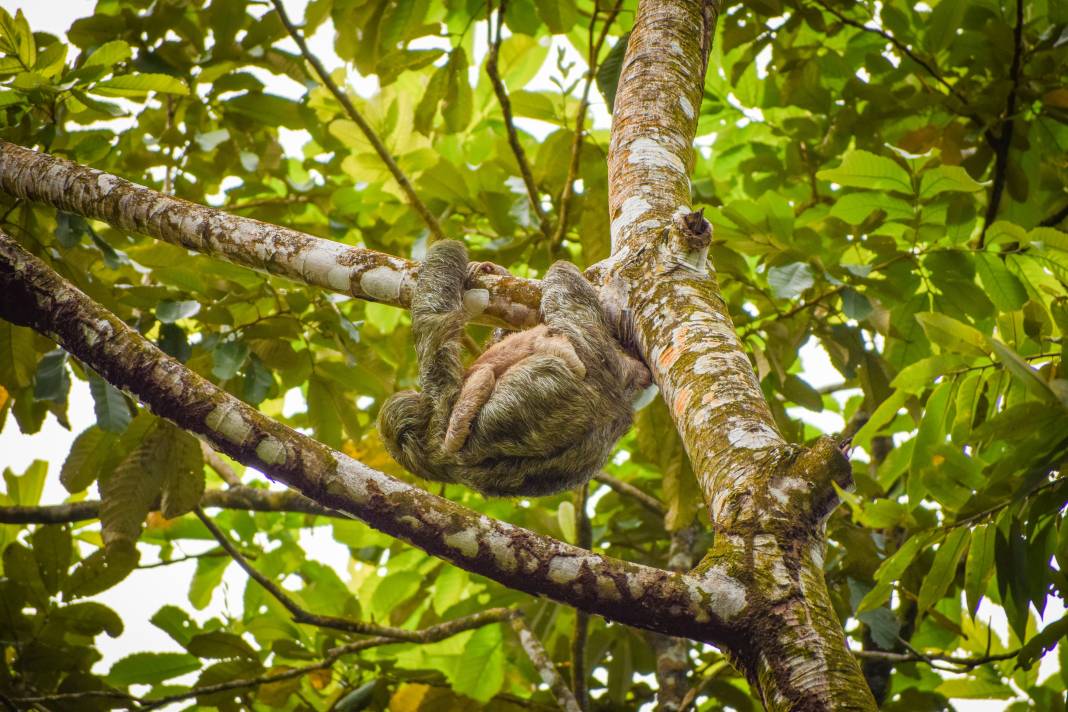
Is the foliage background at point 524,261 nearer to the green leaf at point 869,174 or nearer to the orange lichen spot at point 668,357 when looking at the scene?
the green leaf at point 869,174

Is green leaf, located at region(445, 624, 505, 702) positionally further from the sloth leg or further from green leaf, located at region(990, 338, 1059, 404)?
green leaf, located at region(990, 338, 1059, 404)

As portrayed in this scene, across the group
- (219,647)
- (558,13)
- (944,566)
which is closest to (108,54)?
(558,13)

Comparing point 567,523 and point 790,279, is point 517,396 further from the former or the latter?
point 567,523

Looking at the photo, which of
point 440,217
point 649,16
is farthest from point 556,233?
point 649,16

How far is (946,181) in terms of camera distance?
13.3 ft

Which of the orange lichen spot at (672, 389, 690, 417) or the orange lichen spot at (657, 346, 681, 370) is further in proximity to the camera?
the orange lichen spot at (657, 346, 681, 370)

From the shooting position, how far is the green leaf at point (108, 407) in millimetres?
4164

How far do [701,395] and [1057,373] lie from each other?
1.35 m

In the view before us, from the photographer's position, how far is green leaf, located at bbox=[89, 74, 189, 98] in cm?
418

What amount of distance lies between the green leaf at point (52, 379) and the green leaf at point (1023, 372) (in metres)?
3.84

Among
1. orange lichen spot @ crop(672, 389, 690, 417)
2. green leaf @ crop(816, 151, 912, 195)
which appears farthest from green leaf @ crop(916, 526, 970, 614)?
green leaf @ crop(816, 151, 912, 195)

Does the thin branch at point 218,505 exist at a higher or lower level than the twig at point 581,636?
higher

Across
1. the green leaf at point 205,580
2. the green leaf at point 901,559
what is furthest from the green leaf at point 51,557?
the green leaf at point 901,559

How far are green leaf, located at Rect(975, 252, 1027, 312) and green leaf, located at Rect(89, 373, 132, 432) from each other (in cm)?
415
